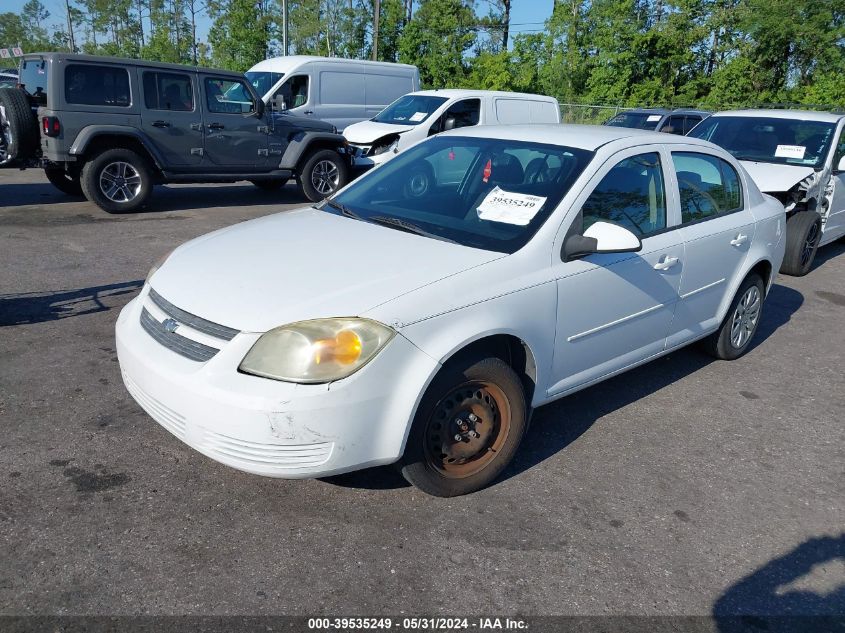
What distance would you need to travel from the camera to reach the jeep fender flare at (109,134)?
8.77m

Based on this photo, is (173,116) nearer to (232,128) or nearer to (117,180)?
(232,128)

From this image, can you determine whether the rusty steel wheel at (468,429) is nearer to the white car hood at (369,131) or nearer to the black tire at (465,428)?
the black tire at (465,428)

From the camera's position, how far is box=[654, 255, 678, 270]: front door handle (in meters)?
3.95

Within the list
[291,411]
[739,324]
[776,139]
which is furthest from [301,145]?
[291,411]

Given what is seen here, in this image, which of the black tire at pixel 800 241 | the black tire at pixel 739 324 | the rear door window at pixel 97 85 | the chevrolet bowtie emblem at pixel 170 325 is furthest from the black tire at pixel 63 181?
the black tire at pixel 800 241

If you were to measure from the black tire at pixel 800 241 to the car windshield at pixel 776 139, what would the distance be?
644 millimetres

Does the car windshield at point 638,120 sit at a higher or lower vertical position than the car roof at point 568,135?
lower

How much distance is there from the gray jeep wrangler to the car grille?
6.74m

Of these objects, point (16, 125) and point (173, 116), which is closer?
point (16, 125)

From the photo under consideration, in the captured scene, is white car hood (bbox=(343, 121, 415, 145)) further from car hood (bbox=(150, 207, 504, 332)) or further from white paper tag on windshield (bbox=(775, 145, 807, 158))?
car hood (bbox=(150, 207, 504, 332))

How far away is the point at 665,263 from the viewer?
399 cm

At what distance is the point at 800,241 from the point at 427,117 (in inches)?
241

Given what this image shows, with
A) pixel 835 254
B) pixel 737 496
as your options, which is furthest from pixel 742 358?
A: pixel 835 254

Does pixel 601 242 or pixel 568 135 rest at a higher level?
pixel 568 135
